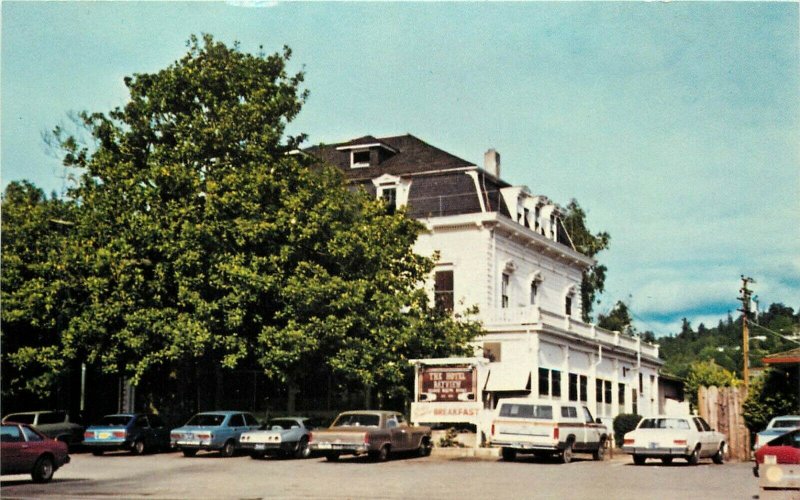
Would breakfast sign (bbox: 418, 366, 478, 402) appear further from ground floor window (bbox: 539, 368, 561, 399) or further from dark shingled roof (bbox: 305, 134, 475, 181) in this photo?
dark shingled roof (bbox: 305, 134, 475, 181)

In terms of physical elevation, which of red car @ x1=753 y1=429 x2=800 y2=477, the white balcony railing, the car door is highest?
the white balcony railing

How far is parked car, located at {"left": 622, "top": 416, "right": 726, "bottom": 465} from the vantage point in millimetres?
28438

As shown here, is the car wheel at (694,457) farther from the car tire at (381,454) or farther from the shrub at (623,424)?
the shrub at (623,424)

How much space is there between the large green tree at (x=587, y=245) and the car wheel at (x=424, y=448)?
1397 inches

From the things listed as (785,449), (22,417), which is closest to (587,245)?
(22,417)

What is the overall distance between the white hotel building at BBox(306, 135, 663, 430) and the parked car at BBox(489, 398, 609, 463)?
1178 cm

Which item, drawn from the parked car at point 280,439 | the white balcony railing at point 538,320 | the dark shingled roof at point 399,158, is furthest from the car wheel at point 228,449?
the dark shingled roof at point 399,158

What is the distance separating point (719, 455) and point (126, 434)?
19055 millimetres

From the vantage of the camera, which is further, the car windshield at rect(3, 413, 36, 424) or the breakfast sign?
the car windshield at rect(3, 413, 36, 424)

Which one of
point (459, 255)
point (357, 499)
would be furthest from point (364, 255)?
point (357, 499)

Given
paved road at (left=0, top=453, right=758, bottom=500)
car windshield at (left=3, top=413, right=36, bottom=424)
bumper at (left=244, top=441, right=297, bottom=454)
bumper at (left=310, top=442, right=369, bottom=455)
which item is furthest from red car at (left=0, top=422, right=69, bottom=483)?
car windshield at (left=3, top=413, right=36, bottom=424)

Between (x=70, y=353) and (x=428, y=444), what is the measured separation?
13189mm

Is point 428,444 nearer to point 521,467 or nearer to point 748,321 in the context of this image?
point 521,467

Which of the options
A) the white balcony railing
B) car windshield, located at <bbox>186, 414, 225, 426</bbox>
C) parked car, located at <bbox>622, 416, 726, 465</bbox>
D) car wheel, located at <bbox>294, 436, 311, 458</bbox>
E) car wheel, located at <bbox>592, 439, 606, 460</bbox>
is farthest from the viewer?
the white balcony railing
